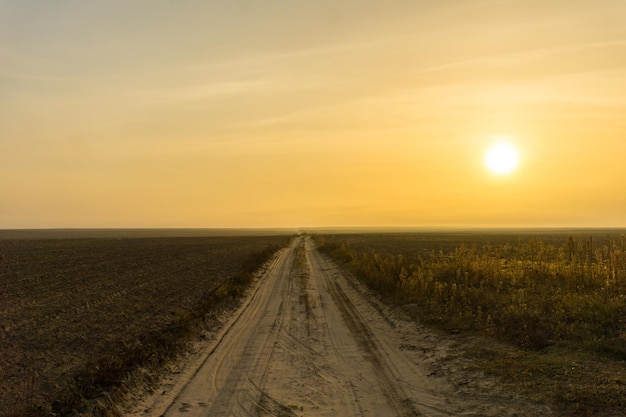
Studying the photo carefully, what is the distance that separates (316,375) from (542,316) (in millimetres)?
6408

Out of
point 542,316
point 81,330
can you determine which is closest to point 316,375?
point 542,316

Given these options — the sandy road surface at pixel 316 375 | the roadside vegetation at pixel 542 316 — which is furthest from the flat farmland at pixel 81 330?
the roadside vegetation at pixel 542 316

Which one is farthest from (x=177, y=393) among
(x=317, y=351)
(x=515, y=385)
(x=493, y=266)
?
(x=493, y=266)

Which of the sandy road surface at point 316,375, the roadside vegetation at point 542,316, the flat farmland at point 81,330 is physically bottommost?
the flat farmland at point 81,330

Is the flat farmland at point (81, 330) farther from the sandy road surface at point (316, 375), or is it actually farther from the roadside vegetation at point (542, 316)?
the roadside vegetation at point (542, 316)

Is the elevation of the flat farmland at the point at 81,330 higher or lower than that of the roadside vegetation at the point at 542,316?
lower

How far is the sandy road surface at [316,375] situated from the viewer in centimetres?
801

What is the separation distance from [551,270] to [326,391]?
13.1 m

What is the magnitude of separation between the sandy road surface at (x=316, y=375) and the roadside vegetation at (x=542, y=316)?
1.11 m

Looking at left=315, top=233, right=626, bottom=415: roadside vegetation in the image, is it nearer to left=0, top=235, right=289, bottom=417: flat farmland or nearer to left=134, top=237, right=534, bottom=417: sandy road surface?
left=134, top=237, right=534, bottom=417: sandy road surface

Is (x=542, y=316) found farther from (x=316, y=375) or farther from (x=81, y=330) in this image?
(x=81, y=330)

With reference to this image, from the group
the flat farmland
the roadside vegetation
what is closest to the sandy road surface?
the roadside vegetation

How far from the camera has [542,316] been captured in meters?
12.5

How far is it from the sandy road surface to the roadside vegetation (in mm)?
1115
